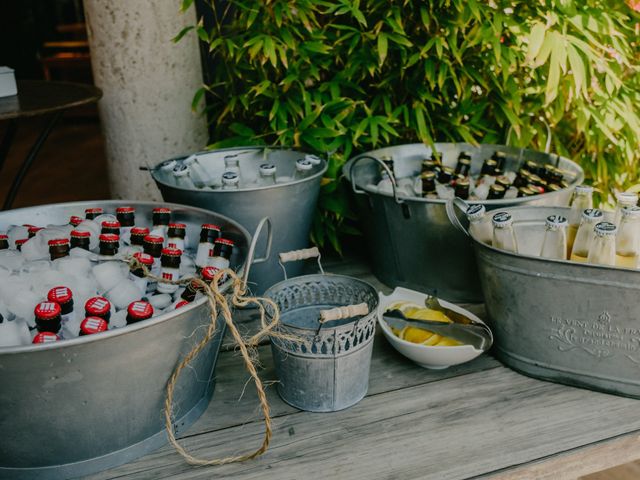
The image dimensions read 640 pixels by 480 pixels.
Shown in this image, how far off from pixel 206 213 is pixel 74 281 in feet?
1.21

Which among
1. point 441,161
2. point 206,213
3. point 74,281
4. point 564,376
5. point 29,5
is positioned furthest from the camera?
point 29,5

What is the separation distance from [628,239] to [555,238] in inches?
6.0

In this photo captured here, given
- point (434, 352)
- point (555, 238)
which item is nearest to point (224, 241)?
point (434, 352)

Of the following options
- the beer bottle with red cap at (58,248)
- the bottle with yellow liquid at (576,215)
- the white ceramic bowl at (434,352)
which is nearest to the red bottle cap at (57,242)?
the beer bottle with red cap at (58,248)

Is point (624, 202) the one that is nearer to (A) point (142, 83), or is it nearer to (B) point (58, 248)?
(B) point (58, 248)

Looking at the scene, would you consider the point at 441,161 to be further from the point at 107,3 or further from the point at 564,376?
the point at 107,3

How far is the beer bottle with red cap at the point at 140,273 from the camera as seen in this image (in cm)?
128

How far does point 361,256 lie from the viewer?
85.2 inches

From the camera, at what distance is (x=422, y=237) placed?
1677 millimetres

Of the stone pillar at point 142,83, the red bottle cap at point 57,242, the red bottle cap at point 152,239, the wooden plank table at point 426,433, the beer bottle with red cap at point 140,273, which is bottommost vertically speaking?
the wooden plank table at point 426,433

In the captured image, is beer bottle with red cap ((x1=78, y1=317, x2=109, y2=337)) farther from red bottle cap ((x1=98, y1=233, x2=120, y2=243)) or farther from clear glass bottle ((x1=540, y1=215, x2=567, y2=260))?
clear glass bottle ((x1=540, y1=215, x2=567, y2=260))

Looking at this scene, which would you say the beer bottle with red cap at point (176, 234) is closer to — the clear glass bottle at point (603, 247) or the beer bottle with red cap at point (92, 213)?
the beer bottle with red cap at point (92, 213)

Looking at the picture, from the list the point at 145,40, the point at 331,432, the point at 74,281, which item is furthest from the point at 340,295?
the point at 145,40

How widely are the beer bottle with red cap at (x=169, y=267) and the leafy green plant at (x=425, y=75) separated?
730 mm
